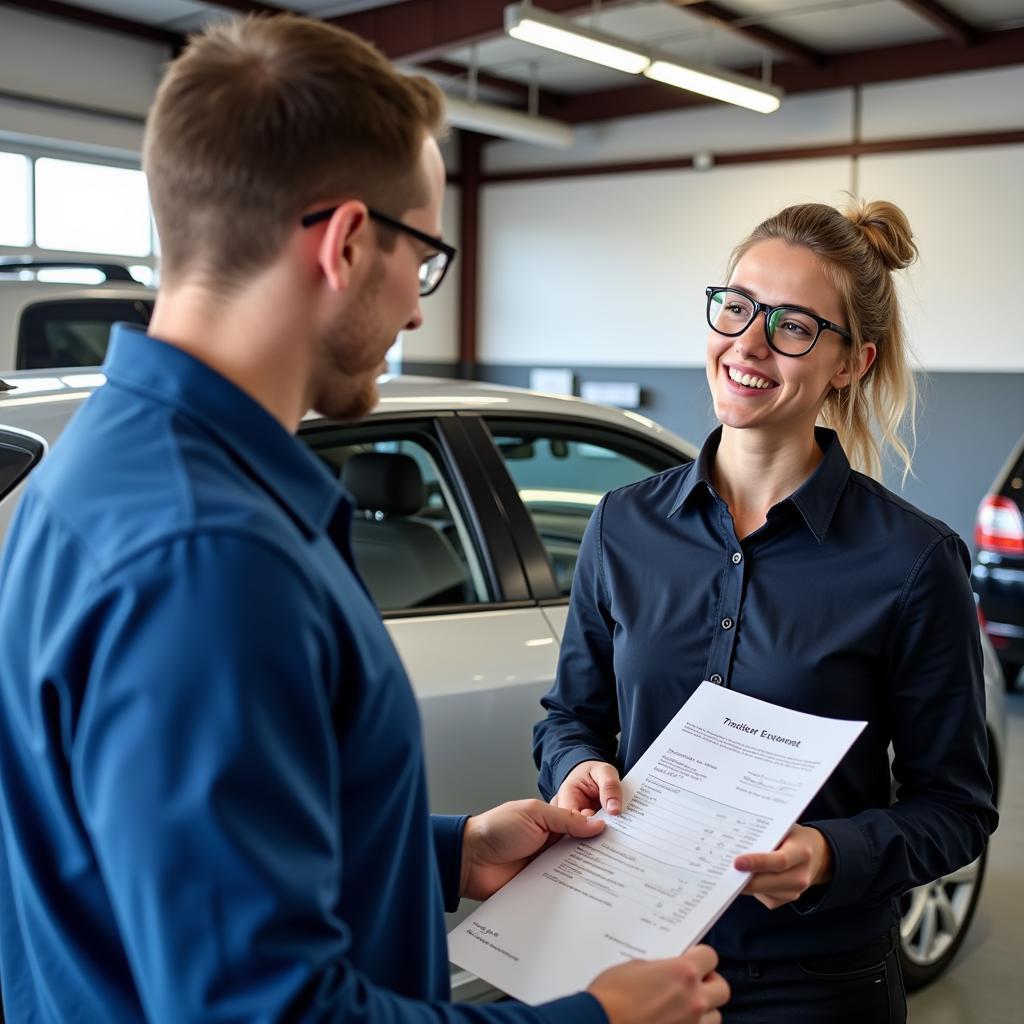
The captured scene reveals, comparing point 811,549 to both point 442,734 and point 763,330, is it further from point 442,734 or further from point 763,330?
point 442,734

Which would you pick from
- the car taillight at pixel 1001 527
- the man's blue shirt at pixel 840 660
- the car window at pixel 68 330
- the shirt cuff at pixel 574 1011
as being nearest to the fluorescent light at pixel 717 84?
the car taillight at pixel 1001 527

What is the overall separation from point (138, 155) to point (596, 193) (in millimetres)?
4418

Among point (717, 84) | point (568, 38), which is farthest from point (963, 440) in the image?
point (568, 38)

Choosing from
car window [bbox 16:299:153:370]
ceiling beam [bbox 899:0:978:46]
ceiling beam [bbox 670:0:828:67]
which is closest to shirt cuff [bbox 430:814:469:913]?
car window [bbox 16:299:153:370]

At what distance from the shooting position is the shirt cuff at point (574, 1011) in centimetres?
92

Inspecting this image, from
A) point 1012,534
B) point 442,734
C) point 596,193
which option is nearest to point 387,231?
point 442,734

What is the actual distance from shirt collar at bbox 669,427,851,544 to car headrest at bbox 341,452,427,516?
3.88ft

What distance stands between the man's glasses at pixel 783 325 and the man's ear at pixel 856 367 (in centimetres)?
6

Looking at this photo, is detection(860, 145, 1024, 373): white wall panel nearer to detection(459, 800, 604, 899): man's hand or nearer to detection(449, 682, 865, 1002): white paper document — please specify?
detection(449, 682, 865, 1002): white paper document

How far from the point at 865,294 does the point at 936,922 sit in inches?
86.3

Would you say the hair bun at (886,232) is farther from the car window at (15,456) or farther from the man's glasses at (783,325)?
the car window at (15,456)

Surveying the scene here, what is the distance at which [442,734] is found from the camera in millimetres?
2354

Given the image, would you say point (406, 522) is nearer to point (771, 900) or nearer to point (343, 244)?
point (771, 900)

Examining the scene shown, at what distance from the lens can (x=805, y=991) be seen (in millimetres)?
1473
